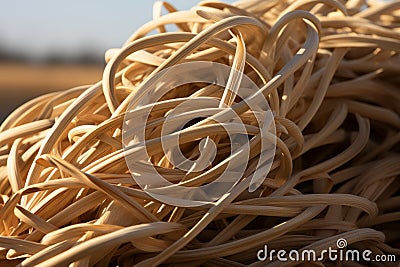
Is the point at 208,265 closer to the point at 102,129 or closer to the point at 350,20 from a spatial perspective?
the point at 102,129

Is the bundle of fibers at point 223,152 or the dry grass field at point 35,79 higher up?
the bundle of fibers at point 223,152

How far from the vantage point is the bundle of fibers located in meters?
0.36

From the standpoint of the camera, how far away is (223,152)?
40cm

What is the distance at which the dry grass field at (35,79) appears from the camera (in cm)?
404

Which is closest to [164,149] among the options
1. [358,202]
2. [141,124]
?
[141,124]

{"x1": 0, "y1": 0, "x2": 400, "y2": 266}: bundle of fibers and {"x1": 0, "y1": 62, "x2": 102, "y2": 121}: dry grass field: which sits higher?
{"x1": 0, "y1": 0, "x2": 400, "y2": 266}: bundle of fibers

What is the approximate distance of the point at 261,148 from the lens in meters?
0.39

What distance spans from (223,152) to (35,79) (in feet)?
17.0

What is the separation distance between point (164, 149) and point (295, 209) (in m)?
0.08

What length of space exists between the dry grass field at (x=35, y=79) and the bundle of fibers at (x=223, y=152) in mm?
2935

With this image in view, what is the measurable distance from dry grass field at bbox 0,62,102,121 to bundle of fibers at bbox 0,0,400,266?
2.93m

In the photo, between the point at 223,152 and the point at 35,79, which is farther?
the point at 35,79

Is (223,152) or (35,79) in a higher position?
(223,152)

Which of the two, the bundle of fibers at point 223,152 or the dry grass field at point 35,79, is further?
the dry grass field at point 35,79
